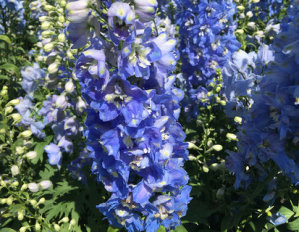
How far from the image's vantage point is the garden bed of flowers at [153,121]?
183 cm

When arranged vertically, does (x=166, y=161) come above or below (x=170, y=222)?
above

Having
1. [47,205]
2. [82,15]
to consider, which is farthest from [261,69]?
[47,205]

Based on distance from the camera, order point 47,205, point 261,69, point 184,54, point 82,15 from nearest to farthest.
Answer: point 82,15 < point 261,69 < point 47,205 < point 184,54

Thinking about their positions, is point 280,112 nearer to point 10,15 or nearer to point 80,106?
point 80,106

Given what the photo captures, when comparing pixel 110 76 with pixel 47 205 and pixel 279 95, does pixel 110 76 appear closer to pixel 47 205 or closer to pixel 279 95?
pixel 279 95

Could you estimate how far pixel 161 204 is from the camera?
2.54 m

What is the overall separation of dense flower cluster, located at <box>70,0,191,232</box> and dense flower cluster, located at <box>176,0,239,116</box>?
6.62ft

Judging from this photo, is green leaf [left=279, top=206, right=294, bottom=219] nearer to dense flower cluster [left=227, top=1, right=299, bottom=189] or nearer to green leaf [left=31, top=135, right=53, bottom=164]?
dense flower cluster [left=227, top=1, right=299, bottom=189]

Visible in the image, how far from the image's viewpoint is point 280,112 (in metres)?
1.99

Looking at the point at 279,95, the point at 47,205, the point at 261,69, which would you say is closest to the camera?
the point at 279,95

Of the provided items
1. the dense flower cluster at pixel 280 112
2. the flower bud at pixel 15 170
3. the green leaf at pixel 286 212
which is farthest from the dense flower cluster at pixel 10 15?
the green leaf at pixel 286 212

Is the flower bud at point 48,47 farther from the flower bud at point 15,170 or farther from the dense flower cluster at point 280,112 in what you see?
the dense flower cluster at point 280,112

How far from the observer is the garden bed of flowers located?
1828 mm

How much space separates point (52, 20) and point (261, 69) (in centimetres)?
222
